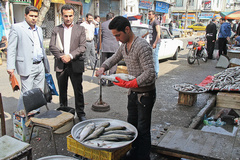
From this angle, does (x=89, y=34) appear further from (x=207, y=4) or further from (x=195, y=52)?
Answer: (x=207, y=4)

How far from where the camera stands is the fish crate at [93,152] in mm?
2721

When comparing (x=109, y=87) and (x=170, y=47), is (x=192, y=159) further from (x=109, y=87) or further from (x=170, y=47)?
(x=170, y=47)

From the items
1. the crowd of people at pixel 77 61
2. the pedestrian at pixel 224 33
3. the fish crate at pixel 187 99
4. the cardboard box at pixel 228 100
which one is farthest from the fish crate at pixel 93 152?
the pedestrian at pixel 224 33

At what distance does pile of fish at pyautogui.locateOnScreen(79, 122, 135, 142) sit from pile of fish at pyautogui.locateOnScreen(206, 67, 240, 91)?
4339mm

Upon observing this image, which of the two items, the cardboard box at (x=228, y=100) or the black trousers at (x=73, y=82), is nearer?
the black trousers at (x=73, y=82)

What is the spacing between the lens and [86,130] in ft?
9.50

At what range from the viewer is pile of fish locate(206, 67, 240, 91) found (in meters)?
6.25

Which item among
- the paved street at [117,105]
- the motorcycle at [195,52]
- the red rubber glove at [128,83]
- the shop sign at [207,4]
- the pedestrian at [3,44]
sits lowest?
the paved street at [117,105]

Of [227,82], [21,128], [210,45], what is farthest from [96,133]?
[210,45]

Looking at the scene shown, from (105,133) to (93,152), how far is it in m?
0.27

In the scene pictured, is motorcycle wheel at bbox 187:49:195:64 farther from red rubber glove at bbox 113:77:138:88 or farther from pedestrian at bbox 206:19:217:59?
red rubber glove at bbox 113:77:138:88

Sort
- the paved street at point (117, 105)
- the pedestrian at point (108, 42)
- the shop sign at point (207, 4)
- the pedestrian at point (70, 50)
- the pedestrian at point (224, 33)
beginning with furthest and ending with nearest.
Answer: the shop sign at point (207, 4) → the pedestrian at point (224, 33) → the pedestrian at point (108, 42) → the pedestrian at point (70, 50) → the paved street at point (117, 105)

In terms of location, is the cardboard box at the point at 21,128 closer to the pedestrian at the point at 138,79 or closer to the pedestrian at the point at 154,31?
the pedestrian at the point at 138,79

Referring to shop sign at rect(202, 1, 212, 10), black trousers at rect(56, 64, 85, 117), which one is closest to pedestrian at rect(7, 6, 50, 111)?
black trousers at rect(56, 64, 85, 117)
